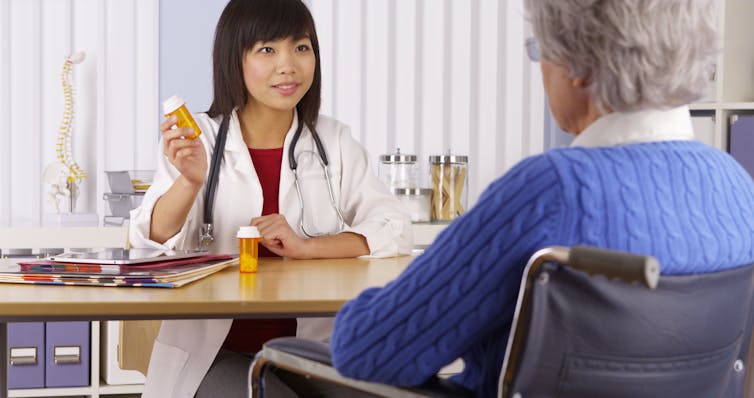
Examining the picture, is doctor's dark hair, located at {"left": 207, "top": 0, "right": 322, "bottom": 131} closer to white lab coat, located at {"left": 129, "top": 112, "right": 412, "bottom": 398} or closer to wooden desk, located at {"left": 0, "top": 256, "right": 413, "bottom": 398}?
white lab coat, located at {"left": 129, "top": 112, "right": 412, "bottom": 398}

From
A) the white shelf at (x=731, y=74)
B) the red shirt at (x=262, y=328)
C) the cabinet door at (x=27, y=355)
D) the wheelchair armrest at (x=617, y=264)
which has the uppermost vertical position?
the white shelf at (x=731, y=74)

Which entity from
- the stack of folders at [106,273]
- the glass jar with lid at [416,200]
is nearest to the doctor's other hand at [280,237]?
the stack of folders at [106,273]

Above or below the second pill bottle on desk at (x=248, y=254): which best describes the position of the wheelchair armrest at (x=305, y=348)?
below

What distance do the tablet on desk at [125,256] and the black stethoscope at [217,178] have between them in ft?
0.78

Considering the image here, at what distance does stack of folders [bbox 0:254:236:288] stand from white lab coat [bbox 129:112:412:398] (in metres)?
0.23

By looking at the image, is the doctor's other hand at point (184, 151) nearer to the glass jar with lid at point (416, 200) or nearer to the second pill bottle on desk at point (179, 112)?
the second pill bottle on desk at point (179, 112)

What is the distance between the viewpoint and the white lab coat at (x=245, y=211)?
1842 millimetres

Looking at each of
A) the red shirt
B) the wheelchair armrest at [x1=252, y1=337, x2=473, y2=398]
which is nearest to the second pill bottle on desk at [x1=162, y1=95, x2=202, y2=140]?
the red shirt

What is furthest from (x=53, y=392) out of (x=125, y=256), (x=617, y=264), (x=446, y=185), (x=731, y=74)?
(x=617, y=264)

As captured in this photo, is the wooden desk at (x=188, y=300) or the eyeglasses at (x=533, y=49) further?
the wooden desk at (x=188, y=300)

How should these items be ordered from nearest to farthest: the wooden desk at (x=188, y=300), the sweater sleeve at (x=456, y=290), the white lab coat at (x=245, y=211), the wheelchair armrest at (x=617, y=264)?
the wheelchair armrest at (x=617, y=264) → the sweater sleeve at (x=456, y=290) → the wooden desk at (x=188, y=300) → the white lab coat at (x=245, y=211)

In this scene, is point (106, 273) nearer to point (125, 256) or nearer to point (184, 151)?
point (125, 256)

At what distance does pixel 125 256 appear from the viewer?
170 cm

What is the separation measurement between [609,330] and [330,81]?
2929 millimetres
